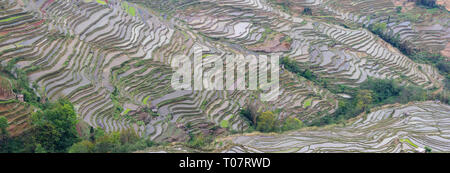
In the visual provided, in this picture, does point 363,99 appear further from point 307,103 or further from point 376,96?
point 307,103

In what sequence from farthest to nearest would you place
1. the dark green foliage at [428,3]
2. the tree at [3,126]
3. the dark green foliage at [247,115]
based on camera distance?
the dark green foliage at [428,3]
the dark green foliage at [247,115]
the tree at [3,126]

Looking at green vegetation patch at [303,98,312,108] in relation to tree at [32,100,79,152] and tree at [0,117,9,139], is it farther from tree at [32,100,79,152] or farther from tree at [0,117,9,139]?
tree at [0,117,9,139]

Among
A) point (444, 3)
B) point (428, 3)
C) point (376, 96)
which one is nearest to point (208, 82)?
point (376, 96)

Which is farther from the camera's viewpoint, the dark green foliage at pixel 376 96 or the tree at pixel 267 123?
the dark green foliage at pixel 376 96

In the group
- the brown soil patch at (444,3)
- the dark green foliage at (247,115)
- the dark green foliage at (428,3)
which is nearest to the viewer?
the dark green foliage at (247,115)

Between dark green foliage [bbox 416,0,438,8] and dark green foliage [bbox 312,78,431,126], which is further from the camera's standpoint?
dark green foliage [bbox 416,0,438,8]

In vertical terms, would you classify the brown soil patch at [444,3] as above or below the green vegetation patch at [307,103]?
above

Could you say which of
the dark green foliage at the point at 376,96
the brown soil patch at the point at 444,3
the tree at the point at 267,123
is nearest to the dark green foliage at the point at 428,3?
the brown soil patch at the point at 444,3

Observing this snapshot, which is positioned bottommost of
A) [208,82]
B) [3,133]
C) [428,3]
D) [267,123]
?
[267,123]

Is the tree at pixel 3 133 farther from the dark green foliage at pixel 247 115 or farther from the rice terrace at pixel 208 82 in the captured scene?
the dark green foliage at pixel 247 115

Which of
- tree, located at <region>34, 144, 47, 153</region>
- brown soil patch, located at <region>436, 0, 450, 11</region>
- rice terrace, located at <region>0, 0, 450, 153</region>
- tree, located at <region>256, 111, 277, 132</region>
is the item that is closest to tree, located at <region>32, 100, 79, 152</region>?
rice terrace, located at <region>0, 0, 450, 153</region>
